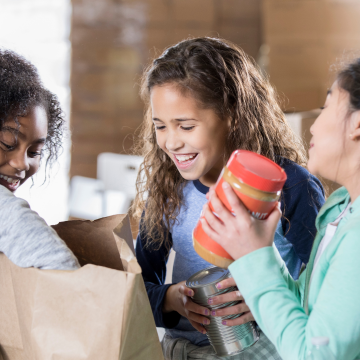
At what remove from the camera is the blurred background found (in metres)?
2.59

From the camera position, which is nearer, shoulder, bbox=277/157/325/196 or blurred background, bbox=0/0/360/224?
shoulder, bbox=277/157/325/196

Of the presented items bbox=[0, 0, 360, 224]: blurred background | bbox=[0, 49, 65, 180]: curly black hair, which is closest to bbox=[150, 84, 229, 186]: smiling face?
bbox=[0, 49, 65, 180]: curly black hair

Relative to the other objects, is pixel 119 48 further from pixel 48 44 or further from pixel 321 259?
pixel 321 259

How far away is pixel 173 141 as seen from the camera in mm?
869

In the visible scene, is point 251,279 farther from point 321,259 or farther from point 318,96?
point 318,96

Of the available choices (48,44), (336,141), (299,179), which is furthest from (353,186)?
(48,44)

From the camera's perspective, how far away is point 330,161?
1.96ft

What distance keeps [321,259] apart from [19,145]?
0.52 metres

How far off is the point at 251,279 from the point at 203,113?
43cm

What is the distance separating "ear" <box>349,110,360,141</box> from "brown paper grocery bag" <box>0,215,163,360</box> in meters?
0.34

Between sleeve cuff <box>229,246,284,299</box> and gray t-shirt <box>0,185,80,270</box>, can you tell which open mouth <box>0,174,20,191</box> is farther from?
sleeve cuff <box>229,246,284,299</box>

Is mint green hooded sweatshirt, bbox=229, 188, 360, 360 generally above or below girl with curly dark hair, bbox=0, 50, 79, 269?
below

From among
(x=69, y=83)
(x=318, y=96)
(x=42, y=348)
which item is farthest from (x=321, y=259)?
(x=69, y=83)

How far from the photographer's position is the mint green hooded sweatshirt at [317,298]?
493mm
